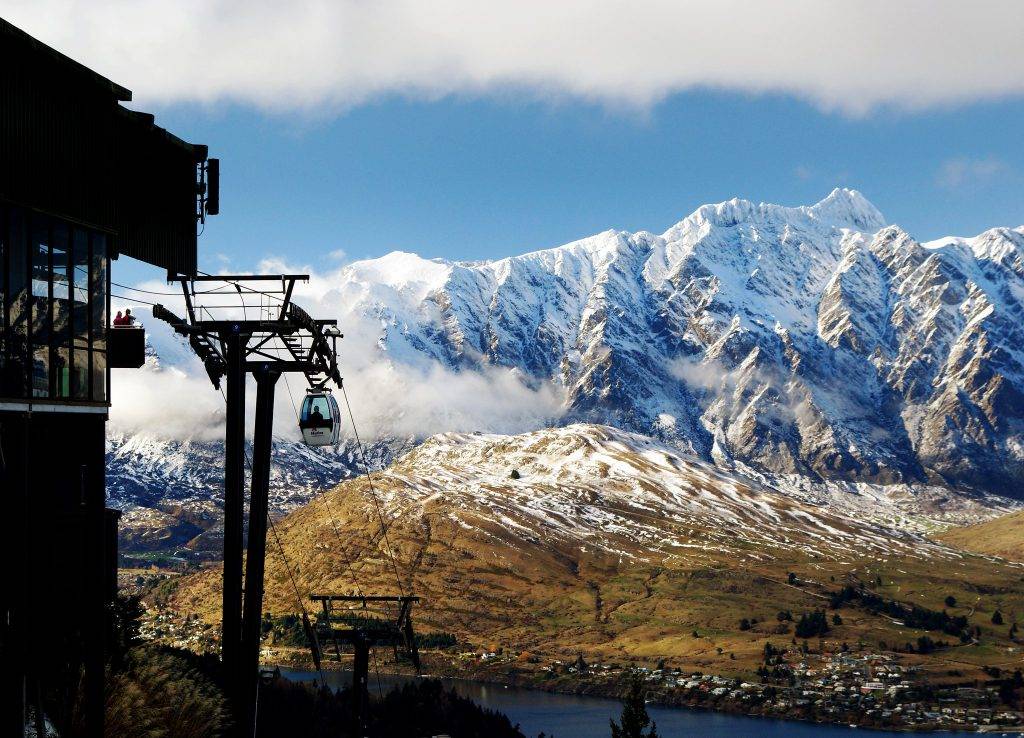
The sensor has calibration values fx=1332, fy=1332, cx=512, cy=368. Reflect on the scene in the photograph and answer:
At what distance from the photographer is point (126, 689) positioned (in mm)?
36875

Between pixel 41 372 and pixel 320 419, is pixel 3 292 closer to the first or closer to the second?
pixel 41 372

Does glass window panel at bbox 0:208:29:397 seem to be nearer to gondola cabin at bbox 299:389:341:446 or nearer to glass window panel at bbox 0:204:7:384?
glass window panel at bbox 0:204:7:384

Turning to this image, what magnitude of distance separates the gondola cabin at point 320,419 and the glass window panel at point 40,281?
10886mm

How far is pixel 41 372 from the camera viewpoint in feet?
112

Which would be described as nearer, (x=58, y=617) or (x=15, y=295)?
(x=15, y=295)

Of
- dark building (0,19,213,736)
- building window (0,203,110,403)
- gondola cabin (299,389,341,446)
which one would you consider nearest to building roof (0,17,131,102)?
dark building (0,19,213,736)

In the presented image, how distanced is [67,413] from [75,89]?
9.39 meters

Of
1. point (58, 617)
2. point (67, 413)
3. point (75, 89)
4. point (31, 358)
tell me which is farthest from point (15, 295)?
point (58, 617)

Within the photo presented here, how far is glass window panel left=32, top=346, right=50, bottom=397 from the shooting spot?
34.0 m

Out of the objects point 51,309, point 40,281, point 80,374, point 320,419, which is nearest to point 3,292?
point 40,281

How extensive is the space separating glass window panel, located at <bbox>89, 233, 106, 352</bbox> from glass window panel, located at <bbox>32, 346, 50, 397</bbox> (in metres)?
2.09

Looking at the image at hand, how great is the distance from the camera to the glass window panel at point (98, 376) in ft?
120

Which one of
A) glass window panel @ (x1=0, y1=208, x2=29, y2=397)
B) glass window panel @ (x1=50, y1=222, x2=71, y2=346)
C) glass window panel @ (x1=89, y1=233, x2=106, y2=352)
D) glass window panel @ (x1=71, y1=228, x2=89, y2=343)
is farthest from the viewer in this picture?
glass window panel @ (x1=89, y1=233, x2=106, y2=352)

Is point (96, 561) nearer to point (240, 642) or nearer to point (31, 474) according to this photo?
point (31, 474)
